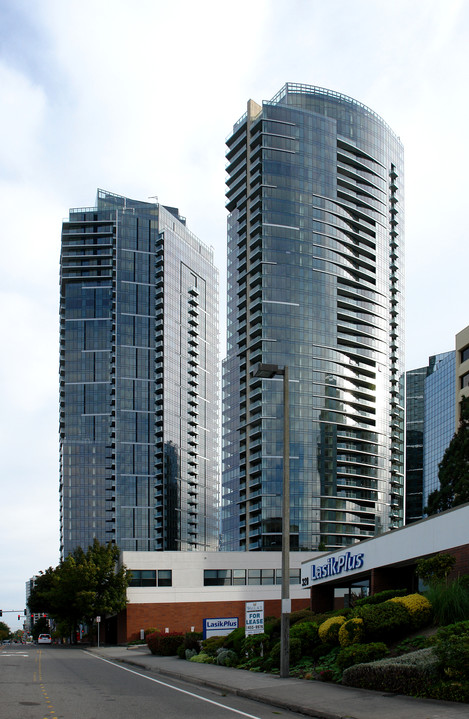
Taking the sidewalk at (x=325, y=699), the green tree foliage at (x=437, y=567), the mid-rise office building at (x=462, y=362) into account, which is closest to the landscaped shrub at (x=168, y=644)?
the sidewalk at (x=325, y=699)

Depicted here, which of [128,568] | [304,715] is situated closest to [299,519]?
[128,568]

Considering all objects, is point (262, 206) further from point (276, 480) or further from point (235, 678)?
point (235, 678)

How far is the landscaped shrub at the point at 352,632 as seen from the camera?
24.3m

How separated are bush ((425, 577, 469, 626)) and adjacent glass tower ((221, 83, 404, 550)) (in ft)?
354

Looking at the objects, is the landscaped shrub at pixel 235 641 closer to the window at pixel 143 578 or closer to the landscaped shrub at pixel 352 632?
the landscaped shrub at pixel 352 632

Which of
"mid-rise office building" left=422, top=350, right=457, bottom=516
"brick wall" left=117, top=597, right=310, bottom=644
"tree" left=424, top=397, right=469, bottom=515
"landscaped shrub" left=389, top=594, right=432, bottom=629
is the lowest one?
"brick wall" left=117, top=597, right=310, bottom=644

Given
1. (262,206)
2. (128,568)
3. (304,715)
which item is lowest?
(128,568)

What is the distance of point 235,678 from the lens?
26203 millimetres

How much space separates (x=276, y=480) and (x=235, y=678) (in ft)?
352

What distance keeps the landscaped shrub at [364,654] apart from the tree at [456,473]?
40.9 m

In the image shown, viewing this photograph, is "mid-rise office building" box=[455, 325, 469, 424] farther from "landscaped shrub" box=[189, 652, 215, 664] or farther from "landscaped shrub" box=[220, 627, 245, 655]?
"landscaped shrub" box=[220, 627, 245, 655]

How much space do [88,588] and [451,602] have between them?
57387 millimetres

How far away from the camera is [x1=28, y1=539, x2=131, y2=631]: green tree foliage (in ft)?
244

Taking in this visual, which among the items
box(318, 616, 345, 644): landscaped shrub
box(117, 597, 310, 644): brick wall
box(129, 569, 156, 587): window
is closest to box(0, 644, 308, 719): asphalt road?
box(318, 616, 345, 644): landscaped shrub
